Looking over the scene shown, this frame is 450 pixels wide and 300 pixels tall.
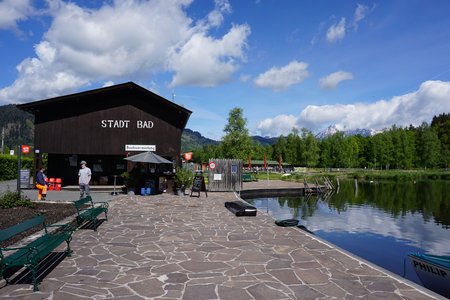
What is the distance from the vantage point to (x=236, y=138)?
58.9m

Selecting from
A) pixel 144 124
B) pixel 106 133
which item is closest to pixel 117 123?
pixel 106 133

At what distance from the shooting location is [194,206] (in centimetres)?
1488

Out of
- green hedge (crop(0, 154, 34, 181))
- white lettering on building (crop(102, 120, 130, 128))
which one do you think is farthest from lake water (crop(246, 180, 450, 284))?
green hedge (crop(0, 154, 34, 181))

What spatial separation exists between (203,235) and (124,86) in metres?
16.2

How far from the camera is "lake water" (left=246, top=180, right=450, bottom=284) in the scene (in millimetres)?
12172

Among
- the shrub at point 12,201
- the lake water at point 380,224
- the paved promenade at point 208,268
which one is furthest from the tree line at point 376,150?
the paved promenade at point 208,268

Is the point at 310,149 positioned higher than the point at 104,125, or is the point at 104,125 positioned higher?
the point at 310,149

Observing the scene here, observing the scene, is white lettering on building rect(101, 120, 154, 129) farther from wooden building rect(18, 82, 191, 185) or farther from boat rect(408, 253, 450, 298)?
boat rect(408, 253, 450, 298)

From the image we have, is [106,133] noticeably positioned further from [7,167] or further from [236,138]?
[236,138]

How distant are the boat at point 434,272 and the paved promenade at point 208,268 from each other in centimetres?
161

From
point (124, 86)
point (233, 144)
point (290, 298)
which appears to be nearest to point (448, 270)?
point (290, 298)

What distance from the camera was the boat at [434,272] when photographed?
685cm

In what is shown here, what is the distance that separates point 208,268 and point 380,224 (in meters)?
13.7

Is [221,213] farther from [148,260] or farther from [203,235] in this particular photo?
[148,260]
